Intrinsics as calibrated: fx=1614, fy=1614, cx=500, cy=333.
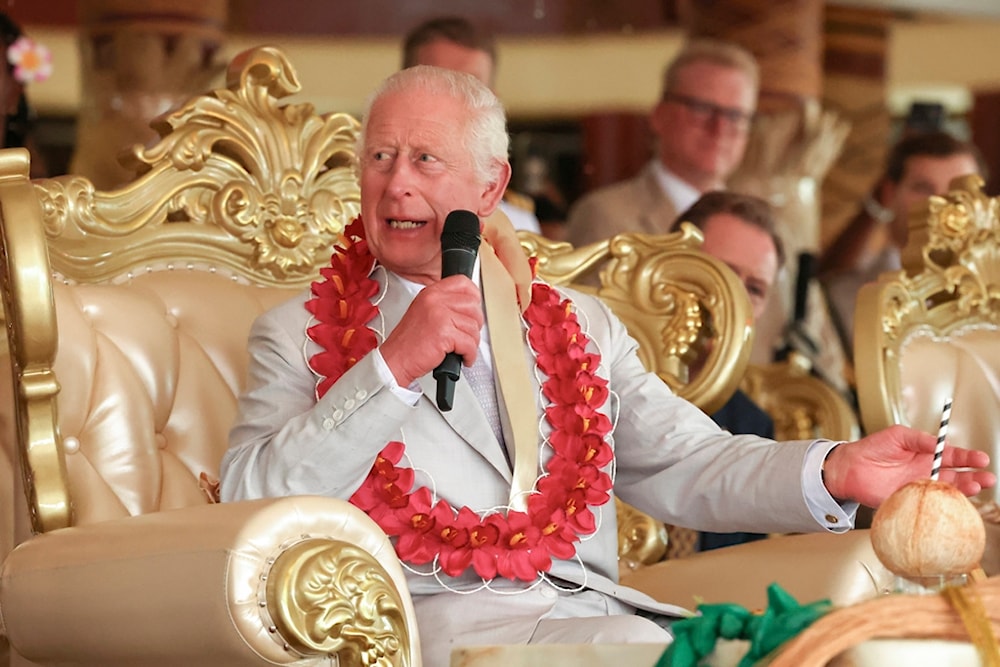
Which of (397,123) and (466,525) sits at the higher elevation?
(397,123)

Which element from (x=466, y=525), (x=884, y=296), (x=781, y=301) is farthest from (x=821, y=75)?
(x=466, y=525)

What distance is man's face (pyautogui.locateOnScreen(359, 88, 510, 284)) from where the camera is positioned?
2.12 m

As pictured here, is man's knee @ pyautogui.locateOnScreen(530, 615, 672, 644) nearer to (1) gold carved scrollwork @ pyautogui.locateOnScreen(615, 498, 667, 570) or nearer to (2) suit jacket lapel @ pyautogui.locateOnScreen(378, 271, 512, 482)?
(2) suit jacket lapel @ pyautogui.locateOnScreen(378, 271, 512, 482)

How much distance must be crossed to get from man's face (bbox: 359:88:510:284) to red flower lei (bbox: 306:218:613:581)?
0.09 metres

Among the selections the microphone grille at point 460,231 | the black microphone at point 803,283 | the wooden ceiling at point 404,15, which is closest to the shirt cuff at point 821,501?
the microphone grille at point 460,231

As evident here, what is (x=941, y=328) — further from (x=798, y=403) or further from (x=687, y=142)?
(x=687, y=142)

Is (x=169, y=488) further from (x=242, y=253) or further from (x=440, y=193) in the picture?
(x=440, y=193)

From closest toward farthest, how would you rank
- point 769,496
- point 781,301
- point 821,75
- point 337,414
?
1. point 337,414
2. point 769,496
3. point 781,301
4. point 821,75

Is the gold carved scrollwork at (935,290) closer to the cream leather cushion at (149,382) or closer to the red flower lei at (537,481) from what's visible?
the red flower lei at (537,481)

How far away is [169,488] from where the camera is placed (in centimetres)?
229

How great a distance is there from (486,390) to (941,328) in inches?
43.3

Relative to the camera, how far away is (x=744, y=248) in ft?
10.6

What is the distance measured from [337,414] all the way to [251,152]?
0.73m

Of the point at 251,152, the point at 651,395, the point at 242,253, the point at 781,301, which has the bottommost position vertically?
the point at 781,301
